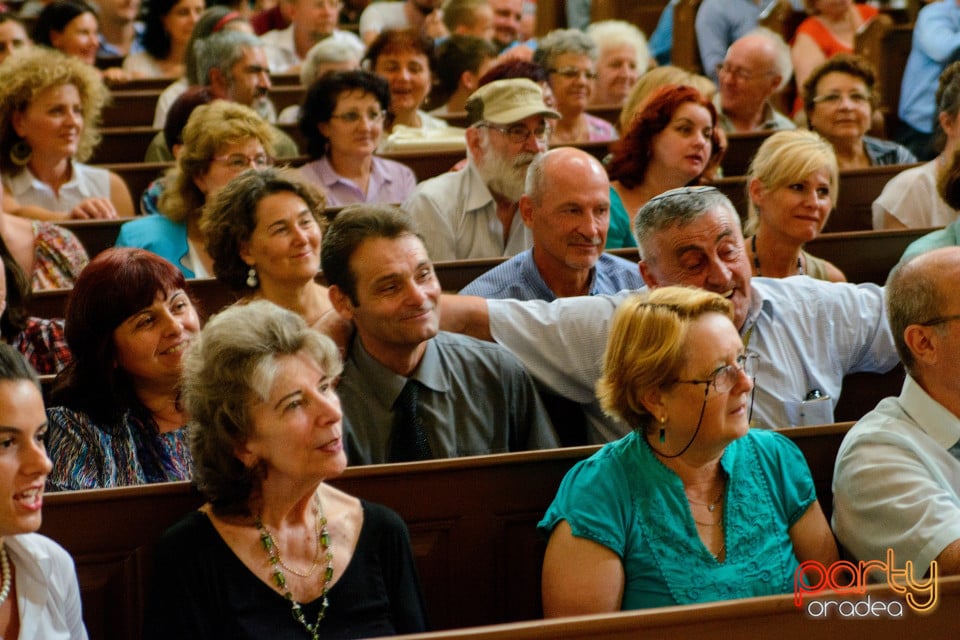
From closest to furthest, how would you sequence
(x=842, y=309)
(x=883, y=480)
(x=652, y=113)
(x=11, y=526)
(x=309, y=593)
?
(x=11, y=526) → (x=309, y=593) → (x=883, y=480) → (x=842, y=309) → (x=652, y=113)

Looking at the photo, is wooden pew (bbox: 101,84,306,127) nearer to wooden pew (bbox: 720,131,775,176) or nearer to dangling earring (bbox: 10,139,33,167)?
dangling earring (bbox: 10,139,33,167)

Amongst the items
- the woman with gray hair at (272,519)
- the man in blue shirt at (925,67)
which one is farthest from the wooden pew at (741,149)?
the woman with gray hair at (272,519)

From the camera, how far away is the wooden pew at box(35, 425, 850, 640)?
6.79ft

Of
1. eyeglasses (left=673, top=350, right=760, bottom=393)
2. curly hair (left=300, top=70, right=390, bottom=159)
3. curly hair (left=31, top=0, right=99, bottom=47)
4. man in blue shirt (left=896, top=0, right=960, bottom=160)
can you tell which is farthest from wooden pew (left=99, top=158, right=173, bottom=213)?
man in blue shirt (left=896, top=0, right=960, bottom=160)

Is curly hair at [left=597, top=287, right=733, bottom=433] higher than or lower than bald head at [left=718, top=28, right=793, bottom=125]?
lower

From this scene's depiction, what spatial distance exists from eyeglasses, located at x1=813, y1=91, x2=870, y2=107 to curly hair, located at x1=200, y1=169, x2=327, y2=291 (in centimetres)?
231

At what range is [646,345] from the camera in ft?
6.81

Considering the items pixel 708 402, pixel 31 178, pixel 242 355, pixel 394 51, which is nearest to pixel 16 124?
pixel 31 178

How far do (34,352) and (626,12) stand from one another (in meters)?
4.94

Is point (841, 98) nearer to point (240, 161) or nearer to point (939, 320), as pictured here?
point (240, 161)

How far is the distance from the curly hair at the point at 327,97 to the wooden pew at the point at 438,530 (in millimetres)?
2508

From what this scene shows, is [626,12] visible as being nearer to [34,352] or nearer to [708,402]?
[34,352]

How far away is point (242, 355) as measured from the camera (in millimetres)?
1960

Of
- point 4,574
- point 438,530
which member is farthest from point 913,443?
point 4,574
